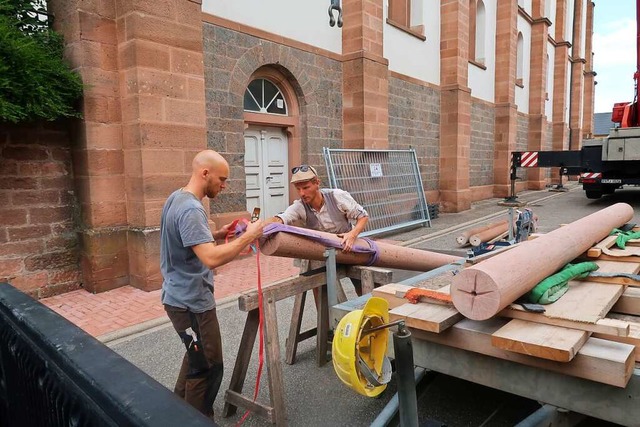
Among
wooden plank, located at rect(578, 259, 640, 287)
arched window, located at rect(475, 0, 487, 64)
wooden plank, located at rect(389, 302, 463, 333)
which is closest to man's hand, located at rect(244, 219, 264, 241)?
wooden plank, located at rect(389, 302, 463, 333)

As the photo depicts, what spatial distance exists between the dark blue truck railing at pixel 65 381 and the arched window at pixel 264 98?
7294 millimetres

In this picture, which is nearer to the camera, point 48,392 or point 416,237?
point 48,392

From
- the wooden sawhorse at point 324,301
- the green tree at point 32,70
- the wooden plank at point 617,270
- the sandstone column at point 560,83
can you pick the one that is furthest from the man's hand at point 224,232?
the sandstone column at point 560,83

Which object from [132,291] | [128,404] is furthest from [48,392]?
[132,291]

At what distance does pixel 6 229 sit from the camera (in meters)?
5.50

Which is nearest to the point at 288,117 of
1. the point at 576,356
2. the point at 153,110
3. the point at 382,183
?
the point at 382,183

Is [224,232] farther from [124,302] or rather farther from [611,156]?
[611,156]

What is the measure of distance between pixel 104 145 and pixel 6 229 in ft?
5.11

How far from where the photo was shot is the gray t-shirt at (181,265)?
2.53 m

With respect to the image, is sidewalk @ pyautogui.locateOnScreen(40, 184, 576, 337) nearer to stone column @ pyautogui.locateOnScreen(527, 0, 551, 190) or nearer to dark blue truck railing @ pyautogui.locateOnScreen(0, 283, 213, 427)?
dark blue truck railing @ pyautogui.locateOnScreen(0, 283, 213, 427)

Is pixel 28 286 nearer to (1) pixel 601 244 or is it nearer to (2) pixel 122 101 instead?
(2) pixel 122 101

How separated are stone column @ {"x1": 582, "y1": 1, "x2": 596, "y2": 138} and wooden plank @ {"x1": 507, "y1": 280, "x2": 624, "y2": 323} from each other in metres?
36.8

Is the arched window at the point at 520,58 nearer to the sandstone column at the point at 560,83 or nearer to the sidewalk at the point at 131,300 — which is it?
the sandstone column at the point at 560,83

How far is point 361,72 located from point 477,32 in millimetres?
9399
